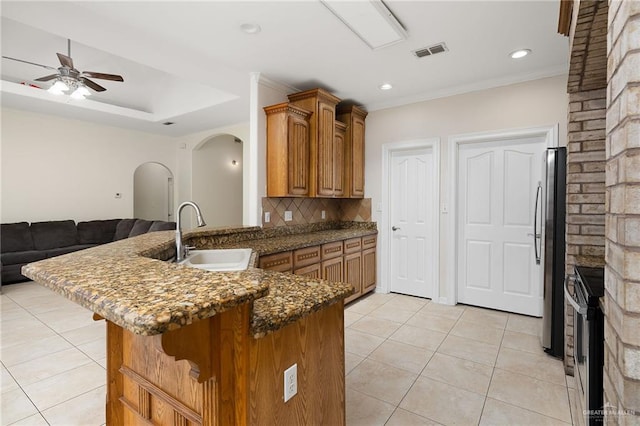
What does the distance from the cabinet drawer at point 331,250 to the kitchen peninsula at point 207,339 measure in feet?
6.60

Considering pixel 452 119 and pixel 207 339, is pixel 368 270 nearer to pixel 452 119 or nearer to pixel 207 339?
pixel 452 119

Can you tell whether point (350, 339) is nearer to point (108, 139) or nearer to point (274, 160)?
point (274, 160)

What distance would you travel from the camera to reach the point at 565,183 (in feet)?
8.31

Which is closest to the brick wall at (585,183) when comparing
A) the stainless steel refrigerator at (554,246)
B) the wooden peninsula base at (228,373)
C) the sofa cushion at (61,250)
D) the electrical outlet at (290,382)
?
the stainless steel refrigerator at (554,246)

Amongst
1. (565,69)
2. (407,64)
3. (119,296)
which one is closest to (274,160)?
(407,64)

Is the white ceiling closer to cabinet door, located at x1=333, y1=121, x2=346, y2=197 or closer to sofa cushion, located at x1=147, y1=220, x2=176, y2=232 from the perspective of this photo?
cabinet door, located at x1=333, y1=121, x2=346, y2=197

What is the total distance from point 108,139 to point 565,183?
728 cm

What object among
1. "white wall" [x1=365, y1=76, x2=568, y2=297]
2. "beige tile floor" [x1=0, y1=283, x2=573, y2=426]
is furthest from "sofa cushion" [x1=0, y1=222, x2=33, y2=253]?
"white wall" [x1=365, y1=76, x2=568, y2=297]

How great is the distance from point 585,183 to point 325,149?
2.50m

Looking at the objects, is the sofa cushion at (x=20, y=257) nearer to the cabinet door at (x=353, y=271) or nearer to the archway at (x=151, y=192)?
the archway at (x=151, y=192)

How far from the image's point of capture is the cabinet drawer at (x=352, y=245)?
386cm

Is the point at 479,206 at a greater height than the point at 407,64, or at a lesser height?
lesser

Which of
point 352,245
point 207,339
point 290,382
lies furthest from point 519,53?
point 207,339

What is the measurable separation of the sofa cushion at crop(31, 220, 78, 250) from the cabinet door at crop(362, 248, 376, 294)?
16.8 feet
